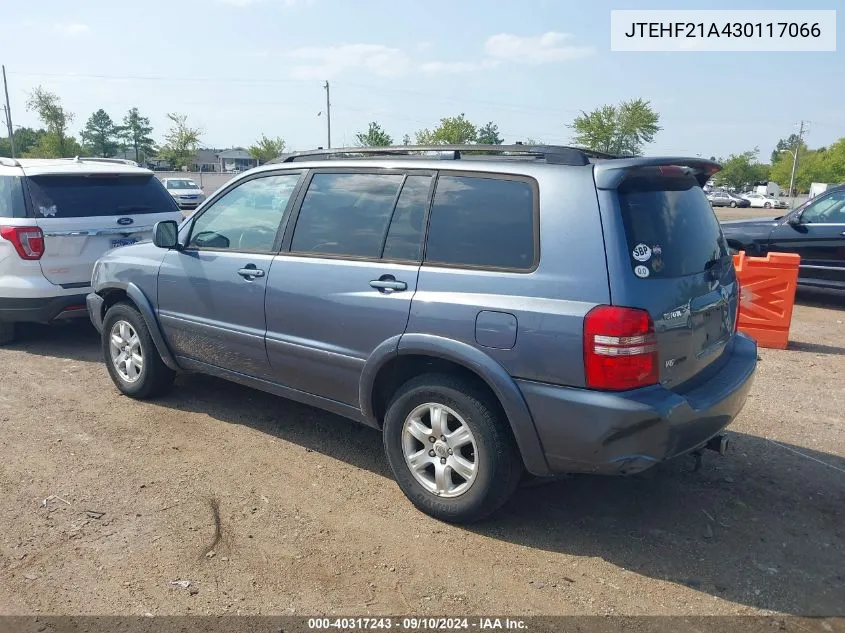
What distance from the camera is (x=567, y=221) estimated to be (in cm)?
322

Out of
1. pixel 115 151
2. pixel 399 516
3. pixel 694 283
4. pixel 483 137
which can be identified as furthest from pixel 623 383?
pixel 115 151

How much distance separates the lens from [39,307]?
6.53 metres

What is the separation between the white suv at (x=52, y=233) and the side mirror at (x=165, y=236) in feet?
7.36

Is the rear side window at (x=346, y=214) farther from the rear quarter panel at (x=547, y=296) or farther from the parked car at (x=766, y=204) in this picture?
the parked car at (x=766, y=204)

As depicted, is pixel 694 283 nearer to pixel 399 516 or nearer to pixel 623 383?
pixel 623 383

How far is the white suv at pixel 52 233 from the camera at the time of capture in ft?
21.3

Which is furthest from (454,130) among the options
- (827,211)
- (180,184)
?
(827,211)

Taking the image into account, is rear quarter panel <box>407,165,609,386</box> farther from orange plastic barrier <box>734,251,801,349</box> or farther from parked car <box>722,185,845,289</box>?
parked car <box>722,185,845,289</box>

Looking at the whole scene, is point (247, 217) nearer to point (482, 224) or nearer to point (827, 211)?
point (482, 224)

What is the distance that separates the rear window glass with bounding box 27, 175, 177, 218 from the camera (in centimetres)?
658

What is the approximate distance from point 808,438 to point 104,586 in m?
4.44

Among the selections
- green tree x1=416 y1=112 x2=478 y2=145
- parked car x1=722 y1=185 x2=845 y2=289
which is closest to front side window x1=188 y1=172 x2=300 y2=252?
parked car x1=722 y1=185 x2=845 y2=289

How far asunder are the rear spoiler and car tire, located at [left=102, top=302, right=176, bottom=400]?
356cm

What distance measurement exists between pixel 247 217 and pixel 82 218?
2.93 meters
